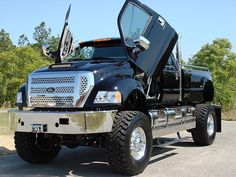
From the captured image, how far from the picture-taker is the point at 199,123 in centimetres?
1077

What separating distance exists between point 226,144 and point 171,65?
2756 mm

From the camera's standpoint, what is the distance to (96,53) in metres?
8.97

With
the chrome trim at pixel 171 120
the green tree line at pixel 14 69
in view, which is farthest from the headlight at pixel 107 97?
the green tree line at pixel 14 69

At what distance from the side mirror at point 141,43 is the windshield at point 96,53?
2.51 ft

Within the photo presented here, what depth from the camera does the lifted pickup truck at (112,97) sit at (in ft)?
22.7

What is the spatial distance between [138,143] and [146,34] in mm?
2142

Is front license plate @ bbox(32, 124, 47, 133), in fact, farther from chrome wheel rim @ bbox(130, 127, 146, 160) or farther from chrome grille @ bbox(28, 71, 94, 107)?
chrome wheel rim @ bbox(130, 127, 146, 160)

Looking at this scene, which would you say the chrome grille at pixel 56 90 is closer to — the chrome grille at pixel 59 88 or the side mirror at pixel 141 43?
the chrome grille at pixel 59 88

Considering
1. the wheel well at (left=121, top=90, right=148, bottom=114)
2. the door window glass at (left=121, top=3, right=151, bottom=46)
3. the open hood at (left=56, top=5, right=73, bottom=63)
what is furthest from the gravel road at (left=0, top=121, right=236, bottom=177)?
the door window glass at (left=121, top=3, right=151, bottom=46)

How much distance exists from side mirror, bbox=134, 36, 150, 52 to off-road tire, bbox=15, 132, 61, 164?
2430 mm

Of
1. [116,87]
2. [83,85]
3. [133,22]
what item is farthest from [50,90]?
[133,22]

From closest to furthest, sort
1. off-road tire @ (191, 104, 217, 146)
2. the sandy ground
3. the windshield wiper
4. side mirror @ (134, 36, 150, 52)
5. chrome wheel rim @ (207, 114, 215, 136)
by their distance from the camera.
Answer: side mirror @ (134, 36, 150, 52) < the windshield wiper < the sandy ground < off-road tire @ (191, 104, 217, 146) < chrome wheel rim @ (207, 114, 215, 136)

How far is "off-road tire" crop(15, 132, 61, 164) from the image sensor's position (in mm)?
8047

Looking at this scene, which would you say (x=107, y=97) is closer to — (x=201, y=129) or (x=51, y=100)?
(x=51, y=100)
